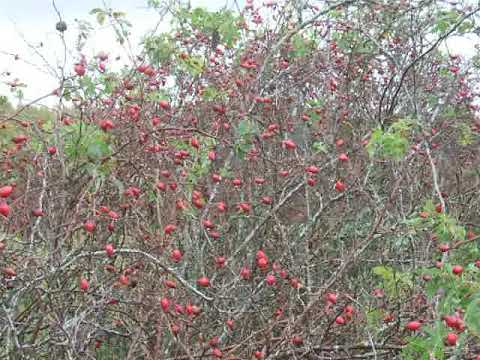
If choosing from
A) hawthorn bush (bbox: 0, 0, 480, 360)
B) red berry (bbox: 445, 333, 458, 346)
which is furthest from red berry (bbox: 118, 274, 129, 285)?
red berry (bbox: 445, 333, 458, 346)

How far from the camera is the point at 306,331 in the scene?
2.82 metres

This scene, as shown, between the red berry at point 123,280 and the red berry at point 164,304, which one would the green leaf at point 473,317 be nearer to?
the red berry at point 164,304

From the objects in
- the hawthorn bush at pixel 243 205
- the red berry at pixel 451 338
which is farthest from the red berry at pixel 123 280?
the red berry at pixel 451 338

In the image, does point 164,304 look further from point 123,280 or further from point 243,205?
point 243,205

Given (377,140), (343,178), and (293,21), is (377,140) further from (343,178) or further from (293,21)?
(293,21)

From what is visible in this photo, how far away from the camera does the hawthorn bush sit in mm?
2535

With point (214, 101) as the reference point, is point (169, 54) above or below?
above

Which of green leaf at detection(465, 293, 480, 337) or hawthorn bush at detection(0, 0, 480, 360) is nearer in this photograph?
green leaf at detection(465, 293, 480, 337)

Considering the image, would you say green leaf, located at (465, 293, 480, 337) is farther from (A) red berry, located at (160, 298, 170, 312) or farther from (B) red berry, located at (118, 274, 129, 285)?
(B) red berry, located at (118, 274, 129, 285)

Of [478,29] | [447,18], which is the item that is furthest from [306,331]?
[478,29]

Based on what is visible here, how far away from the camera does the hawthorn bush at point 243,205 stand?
8.32ft

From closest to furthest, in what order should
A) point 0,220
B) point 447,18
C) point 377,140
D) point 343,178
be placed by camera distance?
point 377,140 → point 0,220 → point 447,18 → point 343,178

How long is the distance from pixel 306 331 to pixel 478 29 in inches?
97.5

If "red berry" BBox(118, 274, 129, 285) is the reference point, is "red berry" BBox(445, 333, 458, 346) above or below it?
above
